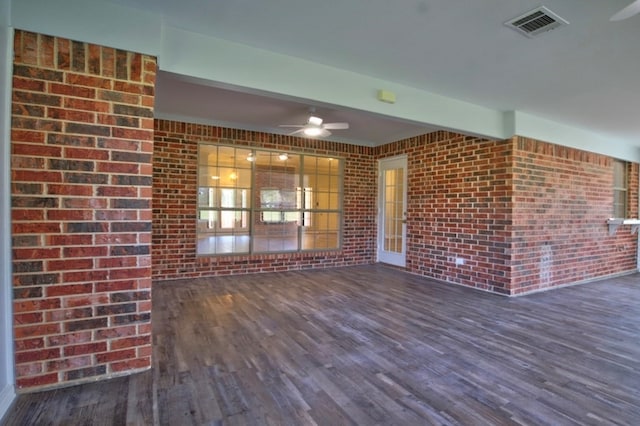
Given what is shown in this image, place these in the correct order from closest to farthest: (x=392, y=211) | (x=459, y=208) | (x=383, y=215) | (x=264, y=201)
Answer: (x=459, y=208), (x=264, y=201), (x=392, y=211), (x=383, y=215)

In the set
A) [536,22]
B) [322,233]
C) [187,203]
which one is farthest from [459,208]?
[187,203]

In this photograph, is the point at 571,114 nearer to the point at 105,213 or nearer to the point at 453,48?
the point at 453,48

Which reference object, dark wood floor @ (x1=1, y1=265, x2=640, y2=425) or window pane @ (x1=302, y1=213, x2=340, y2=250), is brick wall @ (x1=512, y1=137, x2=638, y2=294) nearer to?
dark wood floor @ (x1=1, y1=265, x2=640, y2=425)

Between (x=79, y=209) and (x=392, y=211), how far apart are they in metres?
5.40

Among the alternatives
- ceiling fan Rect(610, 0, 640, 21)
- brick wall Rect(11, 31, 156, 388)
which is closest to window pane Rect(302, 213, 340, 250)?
brick wall Rect(11, 31, 156, 388)

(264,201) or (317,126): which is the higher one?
(317,126)

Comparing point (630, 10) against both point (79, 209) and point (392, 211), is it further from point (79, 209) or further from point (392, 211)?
point (392, 211)

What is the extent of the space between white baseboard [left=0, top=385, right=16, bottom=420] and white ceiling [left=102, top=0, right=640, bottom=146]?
2.30 meters

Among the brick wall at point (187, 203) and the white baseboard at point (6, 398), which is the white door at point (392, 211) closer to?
the brick wall at point (187, 203)

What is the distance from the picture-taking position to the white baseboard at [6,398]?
1749mm

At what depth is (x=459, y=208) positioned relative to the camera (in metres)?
5.09

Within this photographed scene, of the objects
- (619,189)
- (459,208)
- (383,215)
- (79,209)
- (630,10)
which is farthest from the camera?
(383,215)

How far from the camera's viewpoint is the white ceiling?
218cm

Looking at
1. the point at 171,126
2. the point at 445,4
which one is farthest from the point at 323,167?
the point at 445,4
